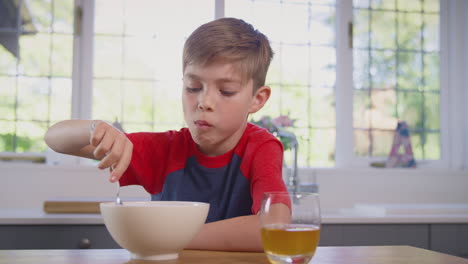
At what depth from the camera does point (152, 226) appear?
0.74 metres

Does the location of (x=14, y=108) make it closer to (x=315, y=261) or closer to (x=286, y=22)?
(x=286, y=22)

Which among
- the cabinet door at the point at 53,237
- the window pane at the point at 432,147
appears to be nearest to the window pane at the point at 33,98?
the cabinet door at the point at 53,237

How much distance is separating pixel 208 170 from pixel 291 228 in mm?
Result: 573

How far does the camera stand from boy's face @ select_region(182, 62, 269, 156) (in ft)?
3.60

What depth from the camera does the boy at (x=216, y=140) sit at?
3.64ft

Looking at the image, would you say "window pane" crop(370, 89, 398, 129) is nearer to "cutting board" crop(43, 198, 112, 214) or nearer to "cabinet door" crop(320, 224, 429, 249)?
"cabinet door" crop(320, 224, 429, 249)

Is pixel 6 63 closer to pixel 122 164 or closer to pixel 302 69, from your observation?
pixel 302 69

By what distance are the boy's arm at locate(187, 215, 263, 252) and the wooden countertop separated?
0.02 metres

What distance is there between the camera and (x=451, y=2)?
3.30m

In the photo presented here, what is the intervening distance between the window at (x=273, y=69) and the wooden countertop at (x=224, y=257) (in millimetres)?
1928

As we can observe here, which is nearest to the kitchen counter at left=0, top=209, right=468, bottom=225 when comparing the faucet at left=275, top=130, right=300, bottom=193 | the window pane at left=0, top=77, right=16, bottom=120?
the faucet at left=275, top=130, right=300, bottom=193

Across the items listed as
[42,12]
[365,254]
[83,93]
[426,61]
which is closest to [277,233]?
[365,254]

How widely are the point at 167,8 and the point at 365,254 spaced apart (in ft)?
7.91

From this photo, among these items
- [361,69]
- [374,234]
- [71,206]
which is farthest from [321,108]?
[71,206]
